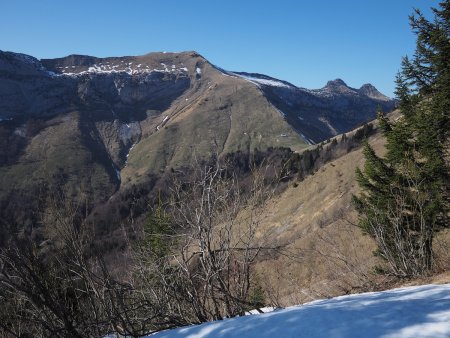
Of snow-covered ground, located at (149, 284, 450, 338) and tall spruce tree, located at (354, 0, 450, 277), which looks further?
tall spruce tree, located at (354, 0, 450, 277)

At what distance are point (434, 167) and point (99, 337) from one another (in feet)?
40.6

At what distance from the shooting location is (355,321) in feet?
13.2

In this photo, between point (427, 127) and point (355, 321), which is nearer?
point (355, 321)

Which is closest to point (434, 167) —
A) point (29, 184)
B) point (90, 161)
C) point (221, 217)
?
point (221, 217)

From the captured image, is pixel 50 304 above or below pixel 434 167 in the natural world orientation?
below

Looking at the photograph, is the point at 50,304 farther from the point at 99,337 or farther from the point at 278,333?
the point at 278,333

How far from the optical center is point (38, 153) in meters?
175

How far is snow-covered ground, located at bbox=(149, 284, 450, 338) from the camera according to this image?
12.5ft

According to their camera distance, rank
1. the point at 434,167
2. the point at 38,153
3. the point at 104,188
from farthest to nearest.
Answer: the point at 38,153 → the point at 104,188 → the point at 434,167

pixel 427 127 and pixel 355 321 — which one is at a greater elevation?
pixel 427 127

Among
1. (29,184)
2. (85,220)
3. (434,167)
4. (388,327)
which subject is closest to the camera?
(388,327)

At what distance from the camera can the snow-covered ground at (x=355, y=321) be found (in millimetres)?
3812

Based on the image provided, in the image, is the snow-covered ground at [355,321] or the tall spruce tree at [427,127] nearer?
the snow-covered ground at [355,321]

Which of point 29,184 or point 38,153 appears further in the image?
point 38,153
